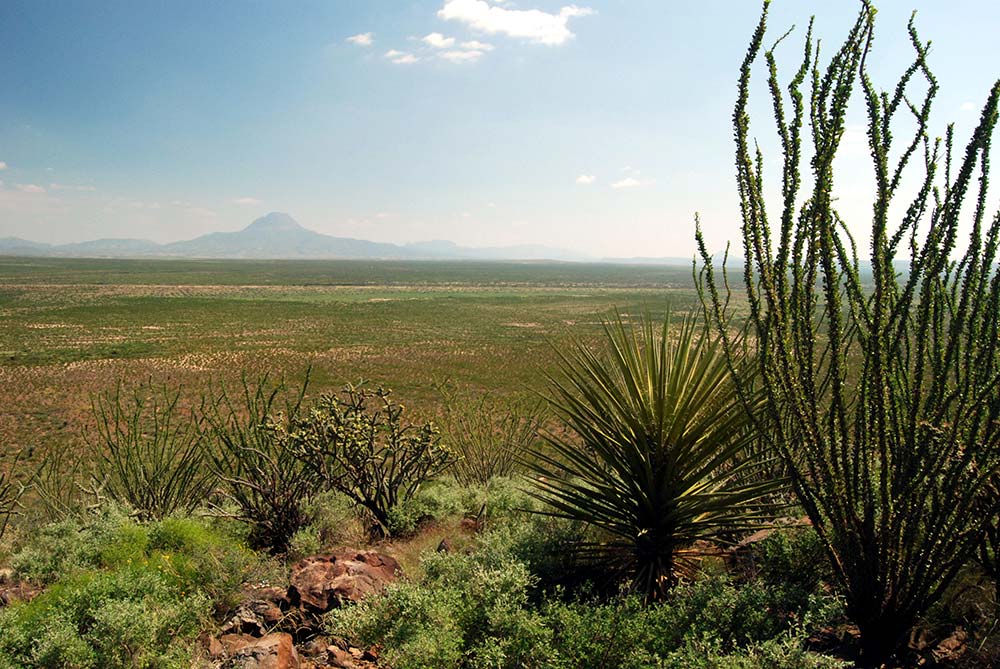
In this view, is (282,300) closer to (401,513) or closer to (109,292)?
(109,292)

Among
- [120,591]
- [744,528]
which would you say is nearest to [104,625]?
[120,591]

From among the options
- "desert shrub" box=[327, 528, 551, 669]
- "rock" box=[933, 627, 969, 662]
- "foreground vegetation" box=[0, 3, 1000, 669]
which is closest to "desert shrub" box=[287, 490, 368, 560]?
"foreground vegetation" box=[0, 3, 1000, 669]

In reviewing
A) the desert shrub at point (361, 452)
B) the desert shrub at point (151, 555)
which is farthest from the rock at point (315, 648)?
the desert shrub at point (361, 452)

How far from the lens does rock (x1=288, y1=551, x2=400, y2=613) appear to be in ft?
12.4

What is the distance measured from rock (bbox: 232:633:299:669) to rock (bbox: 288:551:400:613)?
49 cm

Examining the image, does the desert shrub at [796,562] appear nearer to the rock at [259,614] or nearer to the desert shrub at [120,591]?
the rock at [259,614]

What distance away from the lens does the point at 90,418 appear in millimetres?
17438

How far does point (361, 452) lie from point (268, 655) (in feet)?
8.83

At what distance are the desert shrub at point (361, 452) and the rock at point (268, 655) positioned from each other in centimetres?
240

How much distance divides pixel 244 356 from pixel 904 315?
98.2ft

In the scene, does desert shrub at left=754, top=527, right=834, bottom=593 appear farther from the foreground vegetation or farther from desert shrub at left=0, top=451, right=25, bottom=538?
desert shrub at left=0, top=451, right=25, bottom=538

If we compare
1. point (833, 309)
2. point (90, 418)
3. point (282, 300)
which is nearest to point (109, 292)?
point (282, 300)

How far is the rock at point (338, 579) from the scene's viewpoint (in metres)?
3.79

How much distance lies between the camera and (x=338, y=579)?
3.95 m
